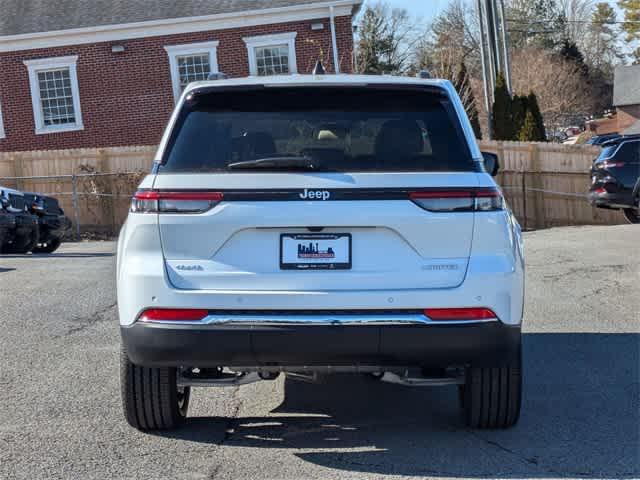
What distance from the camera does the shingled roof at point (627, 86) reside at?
67.9 meters

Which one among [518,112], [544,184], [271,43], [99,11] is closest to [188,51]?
[271,43]

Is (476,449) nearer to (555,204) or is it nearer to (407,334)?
(407,334)

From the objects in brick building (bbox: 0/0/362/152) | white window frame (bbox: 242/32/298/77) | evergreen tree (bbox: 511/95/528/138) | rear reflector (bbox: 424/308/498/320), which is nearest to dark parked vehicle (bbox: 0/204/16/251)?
rear reflector (bbox: 424/308/498/320)

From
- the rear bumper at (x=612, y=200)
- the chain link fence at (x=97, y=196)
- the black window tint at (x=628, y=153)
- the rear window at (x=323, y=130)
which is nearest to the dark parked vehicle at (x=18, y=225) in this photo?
the chain link fence at (x=97, y=196)

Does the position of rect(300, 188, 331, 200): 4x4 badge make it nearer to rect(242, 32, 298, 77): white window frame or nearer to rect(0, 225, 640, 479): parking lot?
rect(0, 225, 640, 479): parking lot

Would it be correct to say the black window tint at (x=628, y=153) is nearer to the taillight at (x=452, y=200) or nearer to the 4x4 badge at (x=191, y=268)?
the taillight at (x=452, y=200)

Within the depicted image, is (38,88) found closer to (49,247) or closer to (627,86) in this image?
(49,247)

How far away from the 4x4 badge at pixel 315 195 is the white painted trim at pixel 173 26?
80.7ft

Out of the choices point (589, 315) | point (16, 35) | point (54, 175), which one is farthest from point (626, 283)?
point (16, 35)

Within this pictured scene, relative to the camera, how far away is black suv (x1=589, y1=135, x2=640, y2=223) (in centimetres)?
2252

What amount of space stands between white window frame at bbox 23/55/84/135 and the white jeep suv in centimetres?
2690

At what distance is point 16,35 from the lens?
3070cm

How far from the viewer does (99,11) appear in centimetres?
3116

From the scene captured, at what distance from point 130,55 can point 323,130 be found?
86.5 feet
